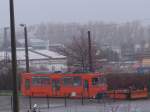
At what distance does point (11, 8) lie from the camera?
1866cm

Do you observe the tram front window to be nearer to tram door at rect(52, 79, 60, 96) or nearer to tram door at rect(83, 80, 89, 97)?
tram door at rect(83, 80, 89, 97)

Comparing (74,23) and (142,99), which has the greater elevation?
(74,23)

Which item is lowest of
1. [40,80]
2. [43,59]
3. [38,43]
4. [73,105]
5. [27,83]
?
[73,105]

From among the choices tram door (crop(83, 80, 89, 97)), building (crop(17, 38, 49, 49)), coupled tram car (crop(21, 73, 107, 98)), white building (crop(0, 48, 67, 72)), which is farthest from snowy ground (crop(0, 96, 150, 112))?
building (crop(17, 38, 49, 49))

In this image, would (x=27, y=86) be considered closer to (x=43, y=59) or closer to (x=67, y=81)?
(x=67, y=81)

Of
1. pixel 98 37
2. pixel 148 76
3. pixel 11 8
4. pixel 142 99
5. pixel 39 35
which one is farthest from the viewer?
pixel 39 35

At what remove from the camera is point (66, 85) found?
45.4 m

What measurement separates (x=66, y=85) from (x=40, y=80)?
2.95m

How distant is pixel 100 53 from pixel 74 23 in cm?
5423

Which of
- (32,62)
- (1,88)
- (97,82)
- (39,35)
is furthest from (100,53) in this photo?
(39,35)

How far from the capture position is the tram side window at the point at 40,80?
46.6 metres

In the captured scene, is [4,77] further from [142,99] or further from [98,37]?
[98,37]

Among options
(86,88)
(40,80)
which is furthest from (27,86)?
(86,88)

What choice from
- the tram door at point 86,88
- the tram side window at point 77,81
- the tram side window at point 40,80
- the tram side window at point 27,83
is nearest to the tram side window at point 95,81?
the tram door at point 86,88
